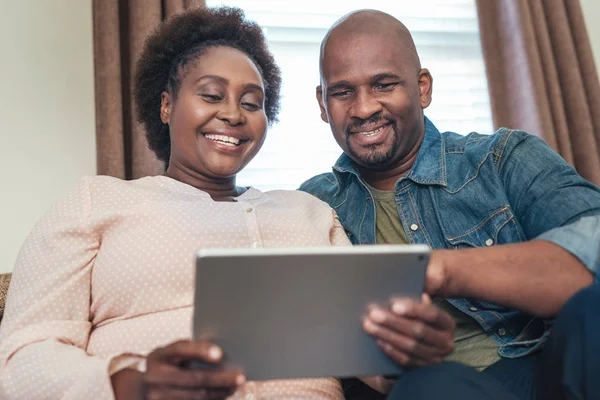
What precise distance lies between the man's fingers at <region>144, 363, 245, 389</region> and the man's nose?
2.74ft

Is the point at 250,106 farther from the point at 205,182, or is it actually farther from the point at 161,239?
the point at 161,239

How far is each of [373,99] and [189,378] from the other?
904 millimetres

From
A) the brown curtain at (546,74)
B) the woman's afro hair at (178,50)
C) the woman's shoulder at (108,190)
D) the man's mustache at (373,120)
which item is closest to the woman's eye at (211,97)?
the woman's afro hair at (178,50)

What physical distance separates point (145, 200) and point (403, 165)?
2.23 feet

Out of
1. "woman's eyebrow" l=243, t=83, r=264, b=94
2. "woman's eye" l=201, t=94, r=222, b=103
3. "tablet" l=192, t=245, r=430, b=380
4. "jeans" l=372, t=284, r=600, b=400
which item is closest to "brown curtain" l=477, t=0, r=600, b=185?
"woman's eyebrow" l=243, t=83, r=264, b=94

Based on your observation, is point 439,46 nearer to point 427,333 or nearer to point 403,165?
point 403,165

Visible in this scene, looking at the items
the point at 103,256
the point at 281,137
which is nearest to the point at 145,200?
the point at 103,256

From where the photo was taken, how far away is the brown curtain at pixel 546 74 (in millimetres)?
2090

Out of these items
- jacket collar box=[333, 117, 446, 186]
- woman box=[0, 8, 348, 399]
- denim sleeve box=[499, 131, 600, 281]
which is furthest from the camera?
jacket collar box=[333, 117, 446, 186]

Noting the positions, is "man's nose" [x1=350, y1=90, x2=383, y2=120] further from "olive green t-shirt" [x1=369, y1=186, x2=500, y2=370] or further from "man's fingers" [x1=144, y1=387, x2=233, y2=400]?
"man's fingers" [x1=144, y1=387, x2=233, y2=400]

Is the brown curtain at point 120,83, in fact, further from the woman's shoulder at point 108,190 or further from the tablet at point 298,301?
the tablet at point 298,301

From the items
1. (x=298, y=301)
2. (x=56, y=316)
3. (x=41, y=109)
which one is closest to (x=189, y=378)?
(x=298, y=301)

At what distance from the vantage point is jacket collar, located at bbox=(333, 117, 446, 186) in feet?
4.47

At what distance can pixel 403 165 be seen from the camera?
147 cm
